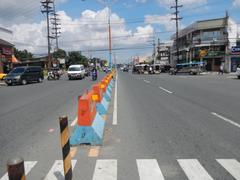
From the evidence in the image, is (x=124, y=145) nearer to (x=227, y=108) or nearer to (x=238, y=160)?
(x=238, y=160)

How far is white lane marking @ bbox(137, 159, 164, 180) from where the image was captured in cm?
445

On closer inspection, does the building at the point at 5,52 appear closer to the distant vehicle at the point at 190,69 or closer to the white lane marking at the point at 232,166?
the distant vehicle at the point at 190,69

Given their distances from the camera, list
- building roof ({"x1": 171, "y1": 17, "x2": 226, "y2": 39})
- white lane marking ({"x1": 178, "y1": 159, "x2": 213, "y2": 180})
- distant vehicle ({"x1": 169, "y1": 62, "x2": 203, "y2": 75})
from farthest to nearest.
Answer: building roof ({"x1": 171, "y1": 17, "x2": 226, "y2": 39}), distant vehicle ({"x1": 169, "y1": 62, "x2": 203, "y2": 75}), white lane marking ({"x1": 178, "y1": 159, "x2": 213, "y2": 180})

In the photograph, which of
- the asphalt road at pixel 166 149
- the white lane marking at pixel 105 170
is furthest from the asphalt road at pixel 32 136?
the white lane marking at pixel 105 170

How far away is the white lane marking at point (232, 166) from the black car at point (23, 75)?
2879 cm

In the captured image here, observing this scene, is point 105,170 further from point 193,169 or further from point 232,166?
point 232,166

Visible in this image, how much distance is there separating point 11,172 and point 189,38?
6830 cm

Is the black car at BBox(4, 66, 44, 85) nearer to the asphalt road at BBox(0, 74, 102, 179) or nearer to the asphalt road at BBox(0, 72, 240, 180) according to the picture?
the asphalt road at BBox(0, 74, 102, 179)

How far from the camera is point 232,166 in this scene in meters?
4.85

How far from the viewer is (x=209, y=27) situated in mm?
58969

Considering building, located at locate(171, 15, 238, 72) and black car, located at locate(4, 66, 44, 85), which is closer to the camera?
black car, located at locate(4, 66, 44, 85)

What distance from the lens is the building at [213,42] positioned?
57.0 meters

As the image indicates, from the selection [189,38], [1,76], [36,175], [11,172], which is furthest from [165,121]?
[189,38]

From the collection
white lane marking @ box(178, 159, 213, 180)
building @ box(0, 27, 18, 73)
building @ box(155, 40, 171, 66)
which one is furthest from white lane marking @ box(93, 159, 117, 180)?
building @ box(155, 40, 171, 66)
